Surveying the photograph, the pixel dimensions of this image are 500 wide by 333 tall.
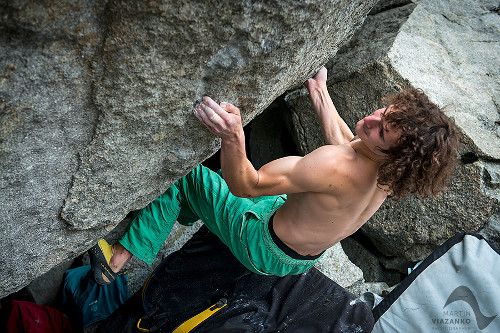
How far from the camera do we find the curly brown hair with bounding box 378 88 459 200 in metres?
1.83

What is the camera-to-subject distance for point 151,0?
4.51ft

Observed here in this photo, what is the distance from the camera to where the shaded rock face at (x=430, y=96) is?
2.78 m

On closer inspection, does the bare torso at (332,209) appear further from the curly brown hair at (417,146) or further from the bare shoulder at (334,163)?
the curly brown hair at (417,146)

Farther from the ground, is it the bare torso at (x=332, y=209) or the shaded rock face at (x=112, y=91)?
the shaded rock face at (x=112, y=91)

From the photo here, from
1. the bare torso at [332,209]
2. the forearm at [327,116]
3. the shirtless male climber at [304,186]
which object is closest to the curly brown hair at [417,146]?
A: the shirtless male climber at [304,186]

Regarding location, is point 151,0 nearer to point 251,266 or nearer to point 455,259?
point 251,266

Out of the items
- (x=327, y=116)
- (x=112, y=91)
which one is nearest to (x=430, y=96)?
(x=327, y=116)

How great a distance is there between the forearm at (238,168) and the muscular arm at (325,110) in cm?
87

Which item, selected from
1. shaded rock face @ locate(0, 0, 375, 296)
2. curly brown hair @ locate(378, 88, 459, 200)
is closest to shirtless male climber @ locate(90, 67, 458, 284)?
curly brown hair @ locate(378, 88, 459, 200)

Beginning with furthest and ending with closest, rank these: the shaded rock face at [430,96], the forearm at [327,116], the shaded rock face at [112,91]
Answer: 1. the shaded rock face at [430,96]
2. the forearm at [327,116]
3. the shaded rock face at [112,91]

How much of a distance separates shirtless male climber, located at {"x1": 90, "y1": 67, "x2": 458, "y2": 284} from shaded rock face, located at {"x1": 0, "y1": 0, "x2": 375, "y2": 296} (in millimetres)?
169

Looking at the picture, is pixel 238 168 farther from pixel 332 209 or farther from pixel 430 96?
pixel 430 96

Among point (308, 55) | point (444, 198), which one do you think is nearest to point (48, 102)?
point (308, 55)

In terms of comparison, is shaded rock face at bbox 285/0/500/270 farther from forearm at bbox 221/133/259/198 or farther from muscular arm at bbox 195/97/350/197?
forearm at bbox 221/133/259/198
